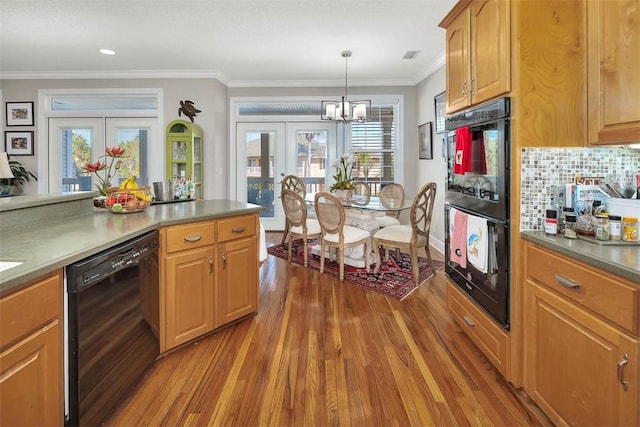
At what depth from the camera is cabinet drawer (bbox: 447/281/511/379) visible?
6.31 feet

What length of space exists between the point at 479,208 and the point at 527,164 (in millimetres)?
407

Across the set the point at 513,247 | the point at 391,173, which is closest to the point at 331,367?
the point at 513,247

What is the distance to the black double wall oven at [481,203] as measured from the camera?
188 centimetres

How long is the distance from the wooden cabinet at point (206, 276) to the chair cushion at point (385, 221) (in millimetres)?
2232

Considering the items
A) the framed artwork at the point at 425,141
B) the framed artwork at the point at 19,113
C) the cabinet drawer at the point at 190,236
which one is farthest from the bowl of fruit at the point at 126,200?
Answer: the framed artwork at the point at 19,113

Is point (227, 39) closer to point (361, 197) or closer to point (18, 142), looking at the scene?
point (361, 197)

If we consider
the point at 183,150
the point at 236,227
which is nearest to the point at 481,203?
the point at 236,227

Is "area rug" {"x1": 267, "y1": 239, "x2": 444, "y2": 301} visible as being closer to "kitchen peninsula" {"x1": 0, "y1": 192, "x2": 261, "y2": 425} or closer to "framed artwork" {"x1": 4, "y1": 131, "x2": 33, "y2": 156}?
"kitchen peninsula" {"x1": 0, "y1": 192, "x2": 261, "y2": 425}

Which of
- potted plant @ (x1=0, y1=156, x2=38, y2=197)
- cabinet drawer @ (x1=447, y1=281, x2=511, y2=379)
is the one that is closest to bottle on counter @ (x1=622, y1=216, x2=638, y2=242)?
cabinet drawer @ (x1=447, y1=281, x2=511, y2=379)

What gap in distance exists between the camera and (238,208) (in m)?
2.62

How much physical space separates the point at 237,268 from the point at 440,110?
3.73 metres

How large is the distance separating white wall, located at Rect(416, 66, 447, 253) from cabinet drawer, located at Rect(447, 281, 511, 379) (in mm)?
2582

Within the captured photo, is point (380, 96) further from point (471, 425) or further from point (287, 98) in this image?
point (471, 425)

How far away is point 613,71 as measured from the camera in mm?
1560
